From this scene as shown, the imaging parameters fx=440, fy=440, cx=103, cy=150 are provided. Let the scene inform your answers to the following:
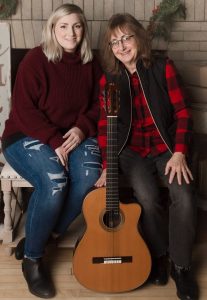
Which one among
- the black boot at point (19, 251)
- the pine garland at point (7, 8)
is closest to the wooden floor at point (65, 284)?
the black boot at point (19, 251)

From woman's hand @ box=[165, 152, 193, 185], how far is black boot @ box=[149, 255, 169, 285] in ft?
1.17

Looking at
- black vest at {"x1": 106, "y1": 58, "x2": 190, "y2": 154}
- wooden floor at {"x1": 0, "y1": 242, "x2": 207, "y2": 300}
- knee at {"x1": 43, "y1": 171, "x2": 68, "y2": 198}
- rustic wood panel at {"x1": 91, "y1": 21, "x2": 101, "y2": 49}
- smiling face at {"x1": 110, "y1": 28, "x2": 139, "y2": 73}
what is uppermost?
rustic wood panel at {"x1": 91, "y1": 21, "x2": 101, "y2": 49}

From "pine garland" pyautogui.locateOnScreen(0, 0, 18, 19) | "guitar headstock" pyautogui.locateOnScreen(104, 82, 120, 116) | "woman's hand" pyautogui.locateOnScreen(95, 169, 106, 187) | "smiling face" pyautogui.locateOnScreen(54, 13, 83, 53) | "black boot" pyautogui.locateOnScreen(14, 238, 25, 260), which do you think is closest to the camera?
"guitar headstock" pyautogui.locateOnScreen(104, 82, 120, 116)

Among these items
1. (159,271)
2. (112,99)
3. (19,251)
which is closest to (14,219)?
(19,251)

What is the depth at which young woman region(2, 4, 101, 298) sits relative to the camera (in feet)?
5.90

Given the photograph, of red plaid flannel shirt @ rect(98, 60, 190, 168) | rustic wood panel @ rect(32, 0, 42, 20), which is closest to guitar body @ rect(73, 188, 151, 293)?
red plaid flannel shirt @ rect(98, 60, 190, 168)

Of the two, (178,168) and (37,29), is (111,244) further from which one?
(37,29)

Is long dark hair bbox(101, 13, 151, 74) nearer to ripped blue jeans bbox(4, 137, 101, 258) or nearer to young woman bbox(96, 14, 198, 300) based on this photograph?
young woman bbox(96, 14, 198, 300)

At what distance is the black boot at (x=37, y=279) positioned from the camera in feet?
5.78

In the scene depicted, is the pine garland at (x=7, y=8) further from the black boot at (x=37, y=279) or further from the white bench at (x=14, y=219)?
the black boot at (x=37, y=279)

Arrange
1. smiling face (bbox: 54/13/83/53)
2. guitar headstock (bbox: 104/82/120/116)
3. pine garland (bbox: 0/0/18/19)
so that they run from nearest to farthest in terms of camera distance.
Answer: guitar headstock (bbox: 104/82/120/116)
smiling face (bbox: 54/13/83/53)
pine garland (bbox: 0/0/18/19)

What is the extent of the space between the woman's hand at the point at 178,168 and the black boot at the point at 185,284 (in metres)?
0.36

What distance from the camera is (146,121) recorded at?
6.26ft

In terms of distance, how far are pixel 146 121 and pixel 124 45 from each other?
0.34m
